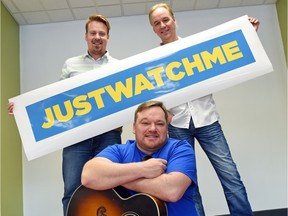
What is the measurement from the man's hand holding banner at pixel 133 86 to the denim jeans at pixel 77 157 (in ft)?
0.20

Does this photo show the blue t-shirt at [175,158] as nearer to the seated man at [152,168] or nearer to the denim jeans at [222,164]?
the seated man at [152,168]

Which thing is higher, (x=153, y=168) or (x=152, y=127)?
(x=152, y=127)

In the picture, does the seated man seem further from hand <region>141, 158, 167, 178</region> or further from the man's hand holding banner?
the man's hand holding banner

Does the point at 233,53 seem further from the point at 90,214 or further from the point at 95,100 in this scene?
the point at 90,214

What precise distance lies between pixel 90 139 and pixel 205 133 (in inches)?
24.6

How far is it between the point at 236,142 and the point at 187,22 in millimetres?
1355

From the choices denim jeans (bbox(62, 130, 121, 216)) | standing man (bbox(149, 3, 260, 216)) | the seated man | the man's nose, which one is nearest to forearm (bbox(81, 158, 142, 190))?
the seated man

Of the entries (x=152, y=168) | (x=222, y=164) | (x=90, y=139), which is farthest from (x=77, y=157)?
(x=222, y=164)

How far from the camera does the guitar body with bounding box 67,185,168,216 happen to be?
3.72ft

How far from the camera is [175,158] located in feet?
4.17

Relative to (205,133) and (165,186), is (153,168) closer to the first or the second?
(165,186)

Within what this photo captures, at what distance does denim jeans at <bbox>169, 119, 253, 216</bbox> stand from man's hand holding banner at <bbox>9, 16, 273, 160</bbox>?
18cm

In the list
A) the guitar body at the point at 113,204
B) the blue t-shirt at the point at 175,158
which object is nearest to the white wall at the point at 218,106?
the blue t-shirt at the point at 175,158

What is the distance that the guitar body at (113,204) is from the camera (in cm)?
113
